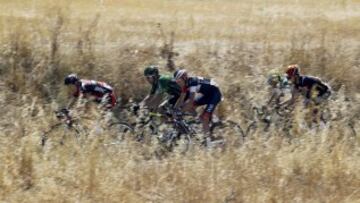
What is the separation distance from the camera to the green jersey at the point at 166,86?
12500mm

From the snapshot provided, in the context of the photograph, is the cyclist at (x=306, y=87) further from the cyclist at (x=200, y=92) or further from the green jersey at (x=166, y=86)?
the green jersey at (x=166, y=86)

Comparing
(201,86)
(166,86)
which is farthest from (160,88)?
(201,86)

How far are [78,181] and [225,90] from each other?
31.4 ft

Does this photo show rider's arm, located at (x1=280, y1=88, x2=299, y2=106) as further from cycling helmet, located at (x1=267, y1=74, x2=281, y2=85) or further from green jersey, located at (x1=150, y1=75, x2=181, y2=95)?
green jersey, located at (x1=150, y1=75, x2=181, y2=95)

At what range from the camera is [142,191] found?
6328 millimetres

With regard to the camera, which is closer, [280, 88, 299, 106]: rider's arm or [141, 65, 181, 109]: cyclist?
[280, 88, 299, 106]: rider's arm

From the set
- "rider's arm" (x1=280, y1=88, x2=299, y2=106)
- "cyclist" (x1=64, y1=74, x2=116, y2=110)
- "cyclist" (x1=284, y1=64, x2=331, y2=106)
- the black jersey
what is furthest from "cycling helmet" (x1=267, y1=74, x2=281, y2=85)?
"cyclist" (x1=64, y1=74, x2=116, y2=110)

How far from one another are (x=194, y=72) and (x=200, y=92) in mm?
3451

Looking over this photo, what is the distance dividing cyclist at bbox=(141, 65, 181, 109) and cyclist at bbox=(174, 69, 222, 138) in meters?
0.23

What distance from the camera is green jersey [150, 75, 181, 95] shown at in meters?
12.5

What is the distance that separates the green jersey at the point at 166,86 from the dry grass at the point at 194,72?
1.12 m

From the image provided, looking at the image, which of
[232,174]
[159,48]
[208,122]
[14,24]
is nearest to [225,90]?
[159,48]

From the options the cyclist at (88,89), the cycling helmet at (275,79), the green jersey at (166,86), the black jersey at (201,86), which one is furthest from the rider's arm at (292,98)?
the cyclist at (88,89)

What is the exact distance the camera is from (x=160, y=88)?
493 inches
